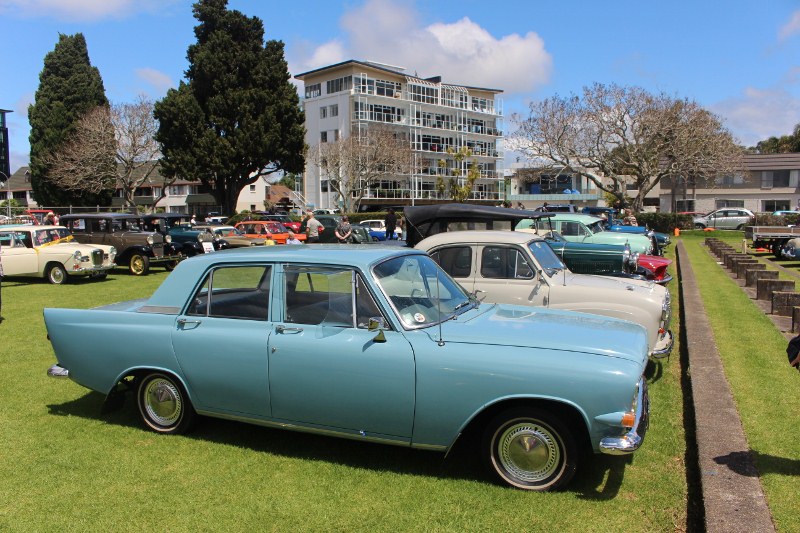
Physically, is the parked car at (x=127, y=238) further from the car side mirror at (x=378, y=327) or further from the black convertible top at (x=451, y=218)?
the car side mirror at (x=378, y=327)

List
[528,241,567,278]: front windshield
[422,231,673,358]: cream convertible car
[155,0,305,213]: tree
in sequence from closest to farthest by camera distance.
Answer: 1. [422,231,673,358]: cream convertible car
2. [528,241,567,278]: front windshield
3. [155,0,305,213]: tree

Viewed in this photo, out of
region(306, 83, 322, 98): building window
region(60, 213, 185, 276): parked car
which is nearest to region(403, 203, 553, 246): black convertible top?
region(60, 213, 185, 276): parked car

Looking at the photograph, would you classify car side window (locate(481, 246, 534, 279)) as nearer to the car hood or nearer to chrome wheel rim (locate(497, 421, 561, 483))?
the car hood

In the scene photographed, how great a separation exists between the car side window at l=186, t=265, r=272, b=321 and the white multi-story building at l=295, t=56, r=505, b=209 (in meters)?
59.3

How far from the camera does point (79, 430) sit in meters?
5.55

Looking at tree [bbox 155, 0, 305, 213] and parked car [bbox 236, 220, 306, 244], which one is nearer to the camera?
parked car [bbox 236, 220, 306, 244]

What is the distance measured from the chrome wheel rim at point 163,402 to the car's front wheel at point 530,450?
266cm

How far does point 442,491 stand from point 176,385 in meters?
2.41

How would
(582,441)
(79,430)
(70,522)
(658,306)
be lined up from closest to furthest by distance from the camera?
(70,522), (582,441), (79,430), (658,306)

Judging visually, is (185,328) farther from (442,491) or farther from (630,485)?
(630,485)

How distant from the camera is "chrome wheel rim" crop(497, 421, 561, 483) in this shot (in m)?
4.15

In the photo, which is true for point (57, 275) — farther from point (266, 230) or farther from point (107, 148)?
point (107, 148)

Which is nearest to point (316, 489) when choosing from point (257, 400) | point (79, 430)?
point (257, 400)

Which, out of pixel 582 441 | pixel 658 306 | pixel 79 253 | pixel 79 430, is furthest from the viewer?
pixel 79 253
